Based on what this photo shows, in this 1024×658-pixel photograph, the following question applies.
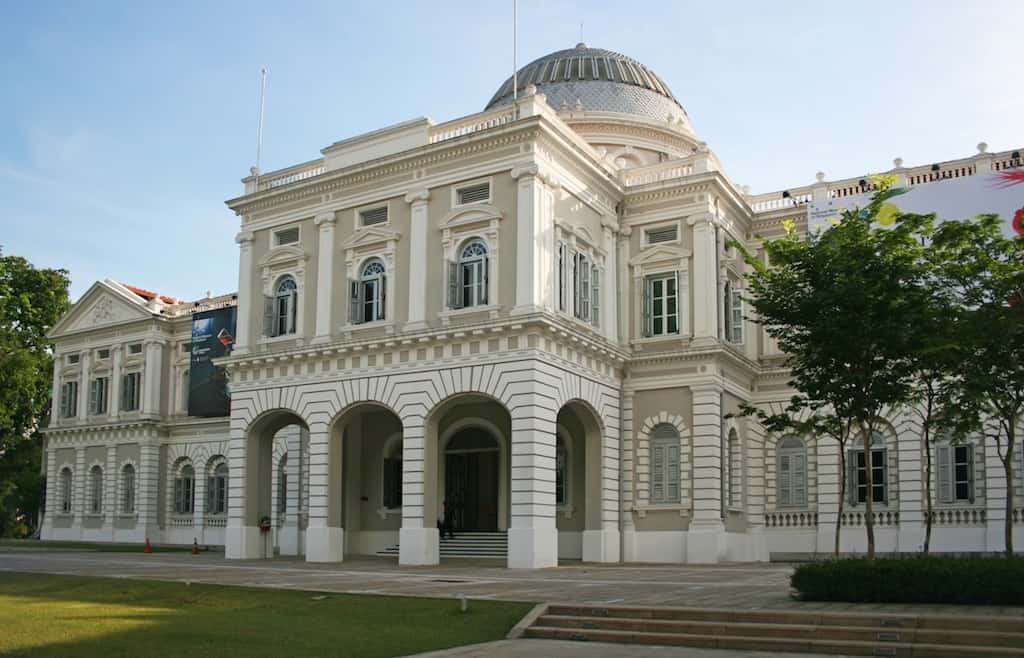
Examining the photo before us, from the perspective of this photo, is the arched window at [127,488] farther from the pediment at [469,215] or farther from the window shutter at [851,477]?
the window shutter at [851,477]

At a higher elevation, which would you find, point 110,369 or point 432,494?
point 110,369

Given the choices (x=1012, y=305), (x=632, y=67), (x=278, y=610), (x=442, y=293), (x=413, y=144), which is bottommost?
(x=278, y=610)

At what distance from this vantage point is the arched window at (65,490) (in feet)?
175

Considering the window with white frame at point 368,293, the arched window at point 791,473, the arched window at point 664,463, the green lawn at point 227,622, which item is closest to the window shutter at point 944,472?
the arched window at point 791,473

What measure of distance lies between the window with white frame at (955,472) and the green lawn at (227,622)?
64.1 ft

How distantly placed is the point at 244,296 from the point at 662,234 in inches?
524

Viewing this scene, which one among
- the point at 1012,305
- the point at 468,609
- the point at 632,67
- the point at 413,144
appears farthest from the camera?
the point at 632,67

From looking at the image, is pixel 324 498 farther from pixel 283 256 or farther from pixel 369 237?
pixel 283 256

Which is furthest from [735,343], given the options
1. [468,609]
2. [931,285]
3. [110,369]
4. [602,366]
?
[110,369]

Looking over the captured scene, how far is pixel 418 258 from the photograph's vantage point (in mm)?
30188

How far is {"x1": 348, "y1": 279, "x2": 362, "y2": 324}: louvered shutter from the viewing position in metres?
31.3

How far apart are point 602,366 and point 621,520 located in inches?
180

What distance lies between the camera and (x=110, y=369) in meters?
51.7

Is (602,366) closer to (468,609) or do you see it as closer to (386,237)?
(386,237)
